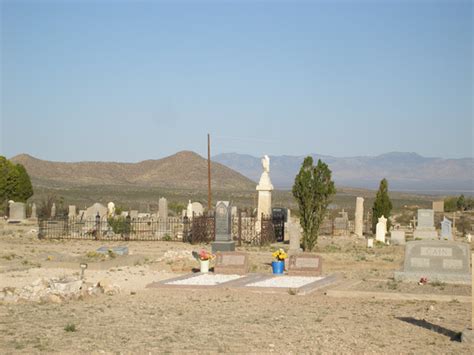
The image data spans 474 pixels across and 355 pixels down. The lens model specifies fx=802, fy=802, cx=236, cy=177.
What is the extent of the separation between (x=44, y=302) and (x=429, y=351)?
321 inches

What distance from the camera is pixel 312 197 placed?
1163 inches

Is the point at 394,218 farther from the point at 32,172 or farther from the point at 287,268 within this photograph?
the point at 32,172

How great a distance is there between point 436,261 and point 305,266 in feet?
11.1

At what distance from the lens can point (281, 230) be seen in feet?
114

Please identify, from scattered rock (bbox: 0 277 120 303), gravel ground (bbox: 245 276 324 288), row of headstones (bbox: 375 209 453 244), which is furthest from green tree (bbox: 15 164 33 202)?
scattered rock (bbox: 0 277 120 303)

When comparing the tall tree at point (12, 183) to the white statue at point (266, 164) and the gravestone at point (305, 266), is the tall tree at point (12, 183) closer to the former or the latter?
the white statue at point (266, 164)

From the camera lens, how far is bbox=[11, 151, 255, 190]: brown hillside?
14450 cm

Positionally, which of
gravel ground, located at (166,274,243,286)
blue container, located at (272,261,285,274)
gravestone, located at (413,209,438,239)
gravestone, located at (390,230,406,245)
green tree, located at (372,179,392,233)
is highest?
green tree, located at (372,179,392,233)

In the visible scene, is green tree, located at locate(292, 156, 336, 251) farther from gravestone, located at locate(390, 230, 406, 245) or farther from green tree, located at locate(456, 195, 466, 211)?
green tree, located at locate(456, 195, 466, 211)

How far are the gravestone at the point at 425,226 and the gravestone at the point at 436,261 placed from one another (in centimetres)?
1513

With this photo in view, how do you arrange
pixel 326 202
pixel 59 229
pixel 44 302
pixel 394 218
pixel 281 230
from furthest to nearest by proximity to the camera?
pixel 394 218
pixel 59 229
pixel 281 230
pixel 326 202
pixel 44 302

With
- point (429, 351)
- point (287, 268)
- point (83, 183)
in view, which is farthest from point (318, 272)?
point (83, 183)

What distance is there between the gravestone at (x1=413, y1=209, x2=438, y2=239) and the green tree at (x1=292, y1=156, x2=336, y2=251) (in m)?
7.08

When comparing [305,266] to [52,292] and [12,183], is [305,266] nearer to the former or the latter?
[52,292]
